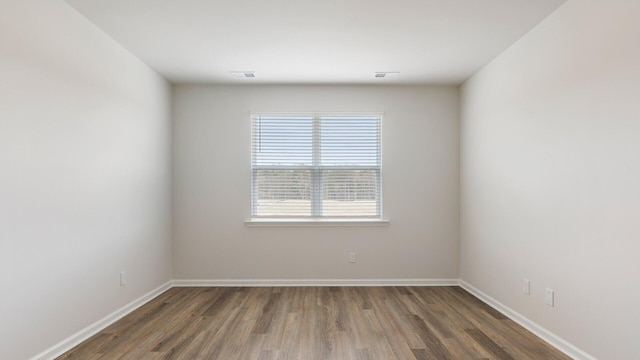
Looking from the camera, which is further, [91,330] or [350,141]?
[350,141]

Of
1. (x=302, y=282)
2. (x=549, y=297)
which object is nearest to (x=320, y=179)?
(x=302, y=282)

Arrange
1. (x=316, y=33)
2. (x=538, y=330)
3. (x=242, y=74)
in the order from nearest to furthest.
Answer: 1. (x=538, y=330)
2. (x=316, y=33)
3. (x=242, y=74)

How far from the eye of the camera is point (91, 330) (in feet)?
9.91

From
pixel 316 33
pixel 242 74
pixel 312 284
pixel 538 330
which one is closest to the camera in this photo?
pixel 538 330

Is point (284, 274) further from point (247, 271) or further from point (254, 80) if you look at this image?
point (254, 80)

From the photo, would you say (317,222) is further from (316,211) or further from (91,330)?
(91,330)

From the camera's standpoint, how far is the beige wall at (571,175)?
2195 millimetres

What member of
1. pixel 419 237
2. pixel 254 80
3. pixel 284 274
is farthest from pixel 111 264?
pixel 419 237

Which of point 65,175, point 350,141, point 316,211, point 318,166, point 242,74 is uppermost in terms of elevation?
point 242,74

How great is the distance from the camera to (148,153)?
4035mm

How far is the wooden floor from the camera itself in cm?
270

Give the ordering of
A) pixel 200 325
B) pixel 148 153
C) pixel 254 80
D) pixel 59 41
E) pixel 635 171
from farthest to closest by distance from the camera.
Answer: pixel 254 80 < pixel 148 153 < pixel 200 325 < pixel 59 41 < pixel 635 171

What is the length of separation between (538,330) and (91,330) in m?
3.62

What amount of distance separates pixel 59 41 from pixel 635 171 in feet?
12.5
